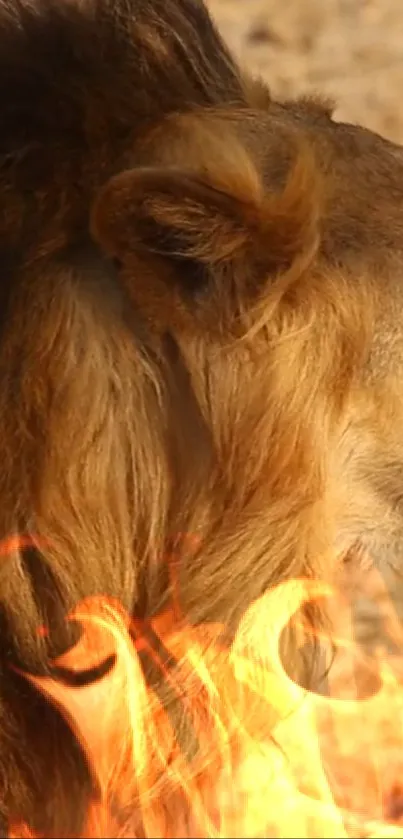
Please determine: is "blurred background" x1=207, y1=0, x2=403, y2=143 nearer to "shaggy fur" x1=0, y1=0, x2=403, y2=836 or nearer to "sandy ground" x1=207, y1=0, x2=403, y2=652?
"sandy ground" x1=207, y1=0, x2=403, y2=652

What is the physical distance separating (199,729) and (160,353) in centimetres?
27

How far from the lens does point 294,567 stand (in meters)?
0.80

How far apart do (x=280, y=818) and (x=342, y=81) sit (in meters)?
1.09

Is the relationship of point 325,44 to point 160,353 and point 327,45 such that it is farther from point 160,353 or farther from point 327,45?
point 160,353

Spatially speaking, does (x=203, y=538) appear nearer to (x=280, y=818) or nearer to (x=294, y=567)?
(x=294, y=567)

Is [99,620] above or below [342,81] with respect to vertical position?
below

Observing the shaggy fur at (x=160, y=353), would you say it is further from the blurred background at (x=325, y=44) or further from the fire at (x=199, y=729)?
the blurred background at (x=325, y=44)

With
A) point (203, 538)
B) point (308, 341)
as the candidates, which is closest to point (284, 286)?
point (308, 341)

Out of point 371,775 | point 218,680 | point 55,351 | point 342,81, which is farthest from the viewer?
point 342,81

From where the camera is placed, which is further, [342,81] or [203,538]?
[342,81]

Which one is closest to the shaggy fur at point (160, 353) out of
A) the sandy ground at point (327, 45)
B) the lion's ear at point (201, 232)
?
the lion's ear at point (201, 232)

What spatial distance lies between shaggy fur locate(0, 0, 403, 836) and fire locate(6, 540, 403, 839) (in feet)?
0.05

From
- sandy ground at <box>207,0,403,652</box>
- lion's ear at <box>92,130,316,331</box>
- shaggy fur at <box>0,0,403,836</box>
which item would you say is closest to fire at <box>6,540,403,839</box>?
shaggy fur at <box>0,0,403,836</box>

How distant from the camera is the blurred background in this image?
5.43 feet
